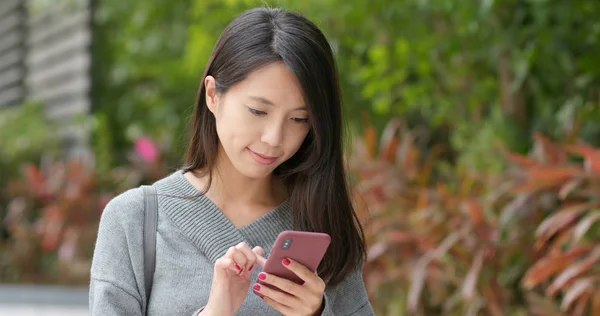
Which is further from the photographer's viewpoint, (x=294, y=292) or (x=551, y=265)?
(x=551, y=265)

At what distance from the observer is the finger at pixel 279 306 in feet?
6.64

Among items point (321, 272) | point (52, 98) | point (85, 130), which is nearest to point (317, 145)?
point (321, 272)

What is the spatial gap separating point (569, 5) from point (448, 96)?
1.37 meters

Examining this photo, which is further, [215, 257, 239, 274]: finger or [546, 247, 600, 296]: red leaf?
[546, 247, 600, 296]: red leaf

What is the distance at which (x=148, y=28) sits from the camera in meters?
9.01

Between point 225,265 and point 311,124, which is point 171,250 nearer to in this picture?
point 225,265

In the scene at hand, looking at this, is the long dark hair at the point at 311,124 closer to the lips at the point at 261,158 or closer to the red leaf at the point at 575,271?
the lips at the point at 261,158

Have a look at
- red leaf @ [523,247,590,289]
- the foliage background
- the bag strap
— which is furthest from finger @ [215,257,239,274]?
red leaf @ [523,247,590,289]

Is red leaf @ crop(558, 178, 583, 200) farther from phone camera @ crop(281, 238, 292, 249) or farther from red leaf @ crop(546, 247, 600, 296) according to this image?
phone camera @ crop(281, 238, 292, 249)

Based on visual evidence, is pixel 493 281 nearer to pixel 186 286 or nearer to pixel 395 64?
pixel 395 64

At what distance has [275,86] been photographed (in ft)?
6.68

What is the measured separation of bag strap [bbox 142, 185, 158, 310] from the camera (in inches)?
83.0

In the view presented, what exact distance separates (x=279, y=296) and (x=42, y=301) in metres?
5.02

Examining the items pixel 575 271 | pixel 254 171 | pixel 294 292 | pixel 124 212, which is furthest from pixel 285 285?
pixel 575 271
